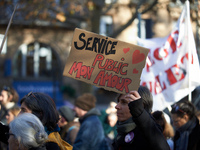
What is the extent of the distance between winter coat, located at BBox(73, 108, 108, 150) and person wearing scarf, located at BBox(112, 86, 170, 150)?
61.8 inches

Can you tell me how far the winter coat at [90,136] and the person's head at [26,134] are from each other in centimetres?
189

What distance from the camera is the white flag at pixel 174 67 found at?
14.6 ft

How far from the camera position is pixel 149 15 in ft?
61.9

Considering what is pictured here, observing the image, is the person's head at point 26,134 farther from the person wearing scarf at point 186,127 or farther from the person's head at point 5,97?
the person's head at point 5,97

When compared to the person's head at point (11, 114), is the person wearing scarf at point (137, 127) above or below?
above

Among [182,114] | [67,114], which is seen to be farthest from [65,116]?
[182,114]

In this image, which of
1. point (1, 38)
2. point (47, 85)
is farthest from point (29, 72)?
point (1, 38)

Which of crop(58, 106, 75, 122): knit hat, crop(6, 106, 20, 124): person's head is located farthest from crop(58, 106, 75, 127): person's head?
crop(6, 106, 20, 124): person's head

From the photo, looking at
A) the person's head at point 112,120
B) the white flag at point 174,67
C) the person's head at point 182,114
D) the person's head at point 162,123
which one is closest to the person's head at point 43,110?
the person's head at point 162,123

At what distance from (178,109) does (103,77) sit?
1436 mm

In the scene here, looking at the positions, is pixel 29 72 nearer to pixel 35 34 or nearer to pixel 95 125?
pixel 35 34

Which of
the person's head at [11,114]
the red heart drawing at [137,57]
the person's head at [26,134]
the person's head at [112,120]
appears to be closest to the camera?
the person's head at [26,134]

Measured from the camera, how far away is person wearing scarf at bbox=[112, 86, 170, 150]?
2281 mm

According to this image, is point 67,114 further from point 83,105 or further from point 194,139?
point 194,139
